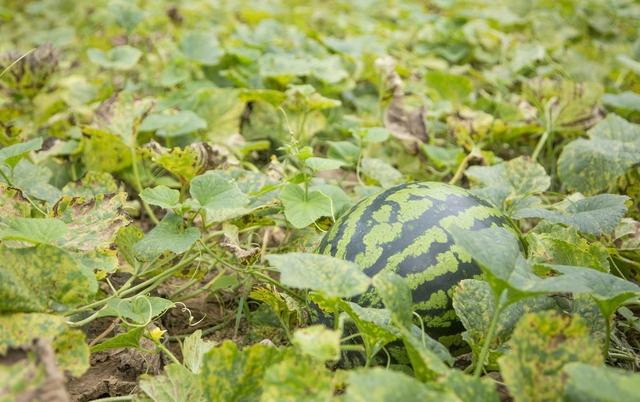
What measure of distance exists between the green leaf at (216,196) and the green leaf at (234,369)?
0.47 metres

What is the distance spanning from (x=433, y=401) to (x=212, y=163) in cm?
129

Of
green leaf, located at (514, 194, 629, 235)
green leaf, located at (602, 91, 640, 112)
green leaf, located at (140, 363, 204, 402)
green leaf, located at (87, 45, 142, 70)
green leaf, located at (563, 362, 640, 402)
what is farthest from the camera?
green leaf, located at (87, 45, 142, 70)

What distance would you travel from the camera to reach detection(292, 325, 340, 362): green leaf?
1086 millimetres

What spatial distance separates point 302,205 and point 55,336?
0.75 metres

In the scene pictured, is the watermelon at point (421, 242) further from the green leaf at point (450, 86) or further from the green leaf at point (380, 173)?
the green leaf at point (450, 86)

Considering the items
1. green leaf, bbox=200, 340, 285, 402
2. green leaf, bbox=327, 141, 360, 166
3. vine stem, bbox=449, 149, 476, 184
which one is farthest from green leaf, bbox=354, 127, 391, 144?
green leaf, bbox=200, 340, 285, 402

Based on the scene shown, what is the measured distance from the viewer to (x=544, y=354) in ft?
3.61

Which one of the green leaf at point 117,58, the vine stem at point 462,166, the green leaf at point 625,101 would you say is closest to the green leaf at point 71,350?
the vine stem at point 462,166

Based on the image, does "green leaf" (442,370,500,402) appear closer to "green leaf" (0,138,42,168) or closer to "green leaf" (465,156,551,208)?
"green leaf" (465,156,551,208)

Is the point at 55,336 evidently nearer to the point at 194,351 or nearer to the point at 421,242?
the point at 194,351

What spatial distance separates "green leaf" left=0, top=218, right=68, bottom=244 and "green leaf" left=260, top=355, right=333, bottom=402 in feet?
1.83

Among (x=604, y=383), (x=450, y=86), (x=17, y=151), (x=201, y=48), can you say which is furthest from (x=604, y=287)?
(x=201, y=48)

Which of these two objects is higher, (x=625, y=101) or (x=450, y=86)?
Answer: (x=625, y=101)

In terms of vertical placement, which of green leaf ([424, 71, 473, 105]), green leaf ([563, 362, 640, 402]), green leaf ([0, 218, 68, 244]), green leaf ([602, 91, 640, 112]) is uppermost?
green leaf ([563, 362, 640, 402])
